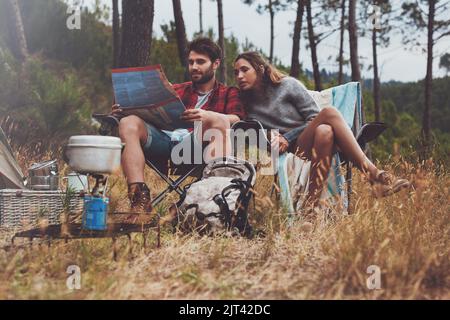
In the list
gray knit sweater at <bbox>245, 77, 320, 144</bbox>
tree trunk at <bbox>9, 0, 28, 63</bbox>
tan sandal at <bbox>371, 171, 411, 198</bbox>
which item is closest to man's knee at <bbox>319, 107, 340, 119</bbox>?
gray knit sweater at <bbox>245, 77, 320, 144</bbox>

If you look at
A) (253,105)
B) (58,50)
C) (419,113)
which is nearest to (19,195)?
(253,105)

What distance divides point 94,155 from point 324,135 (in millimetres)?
1188

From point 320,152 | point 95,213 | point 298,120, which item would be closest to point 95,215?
point 95,213

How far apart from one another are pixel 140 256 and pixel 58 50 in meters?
8.75

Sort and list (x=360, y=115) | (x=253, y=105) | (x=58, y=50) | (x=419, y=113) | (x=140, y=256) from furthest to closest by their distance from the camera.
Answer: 1. (x=419, y=113)
2. (x=58, y=50)
3. (x=360, y=115)
4. (x=253, y=105)
5. (x=140, y=256)

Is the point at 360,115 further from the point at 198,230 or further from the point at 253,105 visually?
the point at 198,230

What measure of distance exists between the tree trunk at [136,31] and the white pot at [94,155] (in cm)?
237

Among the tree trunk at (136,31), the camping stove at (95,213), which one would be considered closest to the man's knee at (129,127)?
the camping stove at (95,213)

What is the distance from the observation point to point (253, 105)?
11.1ft

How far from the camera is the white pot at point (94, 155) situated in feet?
7.65

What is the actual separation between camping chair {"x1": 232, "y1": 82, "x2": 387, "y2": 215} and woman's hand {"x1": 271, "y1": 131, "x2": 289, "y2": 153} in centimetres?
3

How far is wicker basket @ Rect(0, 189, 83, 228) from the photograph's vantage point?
3160 millimetres

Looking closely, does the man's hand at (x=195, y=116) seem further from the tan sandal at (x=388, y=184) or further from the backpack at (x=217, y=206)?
the tan sandal at (x=388, y=184)

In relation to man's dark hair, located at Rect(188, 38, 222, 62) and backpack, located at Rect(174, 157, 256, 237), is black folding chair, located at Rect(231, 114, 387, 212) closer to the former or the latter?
backpack, located at Rect(174, 157, 256, 237)
